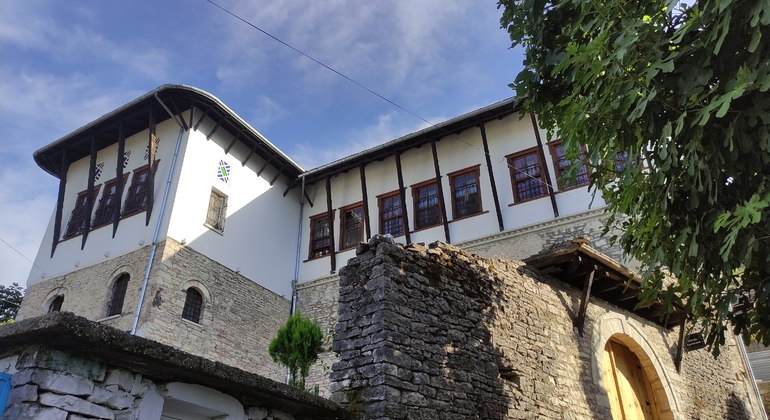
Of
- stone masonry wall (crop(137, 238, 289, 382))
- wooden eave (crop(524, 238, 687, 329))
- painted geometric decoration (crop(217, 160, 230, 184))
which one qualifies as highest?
painted geometric decoration (crop(217, 160, 230, 184))

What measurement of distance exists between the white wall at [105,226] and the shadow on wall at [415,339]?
8440mm

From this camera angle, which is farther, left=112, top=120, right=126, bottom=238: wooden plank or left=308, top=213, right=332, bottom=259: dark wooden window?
left=308, top=213, right=332, bottom=259: dark wooden window

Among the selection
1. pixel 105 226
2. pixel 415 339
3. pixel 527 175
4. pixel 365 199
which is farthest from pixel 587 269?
pixel 105 226

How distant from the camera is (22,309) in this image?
13414 mm

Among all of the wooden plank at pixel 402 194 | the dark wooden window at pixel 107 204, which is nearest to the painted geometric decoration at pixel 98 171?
the dark wooden window at pixel 107 204

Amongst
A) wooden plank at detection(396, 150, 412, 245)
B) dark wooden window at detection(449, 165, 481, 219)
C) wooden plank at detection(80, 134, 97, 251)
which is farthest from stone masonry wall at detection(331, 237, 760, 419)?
wooden plank at detection(80, 134, 97, 251)

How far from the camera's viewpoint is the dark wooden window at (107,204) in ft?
43.6

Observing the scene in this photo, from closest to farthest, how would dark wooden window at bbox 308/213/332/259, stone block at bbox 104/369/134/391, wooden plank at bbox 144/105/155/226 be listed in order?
1. stone block at bbox 104/369/134/391
2. wooden plank at bbox 144/105/155/226
3. dark wooden window at bbox 308/213/332/259

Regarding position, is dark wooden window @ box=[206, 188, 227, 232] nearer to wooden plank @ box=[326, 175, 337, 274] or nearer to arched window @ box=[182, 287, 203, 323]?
→ arched window @ box=[182, 287, 203, 323]

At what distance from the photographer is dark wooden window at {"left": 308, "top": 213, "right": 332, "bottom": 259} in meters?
15.0

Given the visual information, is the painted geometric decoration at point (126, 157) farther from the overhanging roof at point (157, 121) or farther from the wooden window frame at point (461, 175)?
the wooden window frame at point (461, 175)

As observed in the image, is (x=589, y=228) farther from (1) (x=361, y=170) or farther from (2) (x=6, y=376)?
(2) (x=6, y=376)

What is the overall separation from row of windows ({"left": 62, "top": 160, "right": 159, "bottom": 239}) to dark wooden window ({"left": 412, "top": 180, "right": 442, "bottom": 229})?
654 centimetres

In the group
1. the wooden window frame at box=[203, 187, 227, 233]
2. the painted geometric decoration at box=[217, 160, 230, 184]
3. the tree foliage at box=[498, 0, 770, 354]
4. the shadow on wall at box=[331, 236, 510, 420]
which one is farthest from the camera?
the painted geometric decoration at box=[217, 160, 230, 184]
